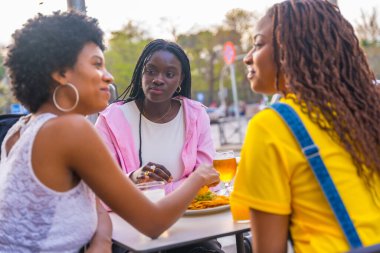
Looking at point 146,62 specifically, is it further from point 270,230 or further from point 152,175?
point 270,230

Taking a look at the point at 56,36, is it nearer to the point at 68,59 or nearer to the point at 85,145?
the point at 68,59

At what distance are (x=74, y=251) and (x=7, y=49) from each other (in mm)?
701

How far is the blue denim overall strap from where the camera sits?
127 cm

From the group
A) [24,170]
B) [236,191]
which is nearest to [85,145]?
[24,170]

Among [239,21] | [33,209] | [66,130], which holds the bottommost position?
[239,21]

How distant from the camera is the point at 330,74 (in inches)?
55.9

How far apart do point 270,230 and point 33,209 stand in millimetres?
733

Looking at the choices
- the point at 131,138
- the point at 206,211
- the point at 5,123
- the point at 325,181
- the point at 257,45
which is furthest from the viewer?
the point at 131,138

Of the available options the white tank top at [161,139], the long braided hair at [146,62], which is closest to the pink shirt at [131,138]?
the white tank top at [161,139]

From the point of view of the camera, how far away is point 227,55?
1105cm

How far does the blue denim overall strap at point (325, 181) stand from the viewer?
4.17ft

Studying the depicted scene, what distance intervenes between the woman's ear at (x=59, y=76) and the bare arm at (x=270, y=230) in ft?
2.37

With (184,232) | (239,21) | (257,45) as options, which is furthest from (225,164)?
(239,21)

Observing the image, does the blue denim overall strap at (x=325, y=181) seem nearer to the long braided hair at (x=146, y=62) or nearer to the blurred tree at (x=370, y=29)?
the long braided hair at (x=146, y=62)
